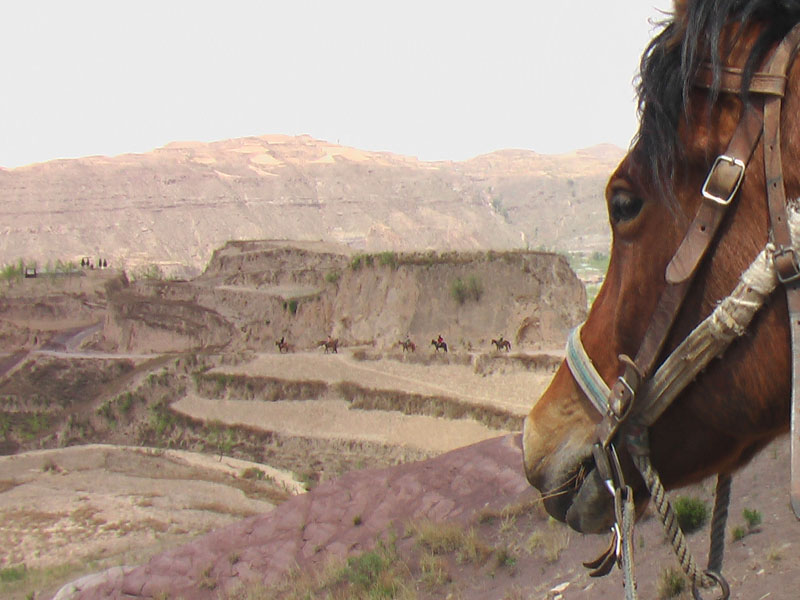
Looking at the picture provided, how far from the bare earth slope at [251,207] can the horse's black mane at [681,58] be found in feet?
301

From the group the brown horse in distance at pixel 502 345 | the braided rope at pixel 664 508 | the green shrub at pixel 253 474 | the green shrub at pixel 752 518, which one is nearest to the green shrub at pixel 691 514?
the green shrub at pixel 752 518

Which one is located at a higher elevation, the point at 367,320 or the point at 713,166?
the point at 713,166

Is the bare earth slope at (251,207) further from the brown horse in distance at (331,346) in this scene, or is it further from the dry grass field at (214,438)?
the brown horse in distance at (331,346)

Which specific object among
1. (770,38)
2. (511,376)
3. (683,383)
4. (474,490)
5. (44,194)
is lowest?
(44,194)

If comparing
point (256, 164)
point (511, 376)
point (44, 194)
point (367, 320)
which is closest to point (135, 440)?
point (367, 320)

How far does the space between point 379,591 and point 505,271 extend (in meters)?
25.8

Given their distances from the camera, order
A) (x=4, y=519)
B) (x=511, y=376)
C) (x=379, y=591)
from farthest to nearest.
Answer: (x=511, y=376) → (x=4, y=519) → (x=379, y=591)

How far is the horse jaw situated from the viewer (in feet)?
6.08

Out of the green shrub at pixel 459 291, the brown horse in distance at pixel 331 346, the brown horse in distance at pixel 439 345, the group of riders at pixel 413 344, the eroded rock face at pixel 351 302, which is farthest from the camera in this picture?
the brown horse in distance at pixel 331 346

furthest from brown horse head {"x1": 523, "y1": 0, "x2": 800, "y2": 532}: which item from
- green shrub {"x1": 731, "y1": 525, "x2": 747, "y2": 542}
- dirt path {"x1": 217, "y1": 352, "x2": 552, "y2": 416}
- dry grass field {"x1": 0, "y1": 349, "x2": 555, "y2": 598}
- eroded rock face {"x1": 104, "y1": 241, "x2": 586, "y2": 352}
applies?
eroded rock face {"x1": 104, "y1": 241, "x2": 586, "y2": 352}

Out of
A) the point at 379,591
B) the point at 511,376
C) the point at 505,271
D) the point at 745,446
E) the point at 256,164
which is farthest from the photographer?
the point at 256,164

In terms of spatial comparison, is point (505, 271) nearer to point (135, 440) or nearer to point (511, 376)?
point (511, 376)

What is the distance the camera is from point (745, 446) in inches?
70.5

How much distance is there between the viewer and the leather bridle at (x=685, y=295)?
146 centimetres
